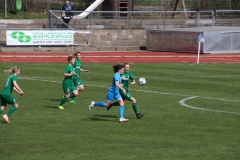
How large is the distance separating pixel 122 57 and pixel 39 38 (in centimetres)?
622

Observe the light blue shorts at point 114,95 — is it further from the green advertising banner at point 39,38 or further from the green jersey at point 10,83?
the green advertising banner at point 39,38

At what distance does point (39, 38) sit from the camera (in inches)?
1688

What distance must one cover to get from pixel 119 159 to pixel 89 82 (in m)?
15.1

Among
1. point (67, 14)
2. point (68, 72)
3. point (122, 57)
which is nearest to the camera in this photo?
point (68, 72)

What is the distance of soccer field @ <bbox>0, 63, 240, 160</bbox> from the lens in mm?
13438

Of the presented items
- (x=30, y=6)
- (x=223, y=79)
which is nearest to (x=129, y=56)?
(x=223, y=79)

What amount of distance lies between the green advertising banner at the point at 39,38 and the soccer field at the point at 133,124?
44.2 ft

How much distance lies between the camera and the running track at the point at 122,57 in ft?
125

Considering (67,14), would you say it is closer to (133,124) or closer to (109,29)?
(109,29)

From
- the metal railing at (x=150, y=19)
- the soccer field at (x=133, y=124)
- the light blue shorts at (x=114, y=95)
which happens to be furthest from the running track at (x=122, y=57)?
the light blue shorts at (x=114, y=95)

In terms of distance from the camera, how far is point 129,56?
41.2m

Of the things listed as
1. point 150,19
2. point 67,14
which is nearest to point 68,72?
point 67,14

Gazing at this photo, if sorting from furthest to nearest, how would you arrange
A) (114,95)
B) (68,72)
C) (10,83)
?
(68,72)
(114,95)
(10,83)

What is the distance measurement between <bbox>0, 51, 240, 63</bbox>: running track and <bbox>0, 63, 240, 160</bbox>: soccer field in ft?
29.4
